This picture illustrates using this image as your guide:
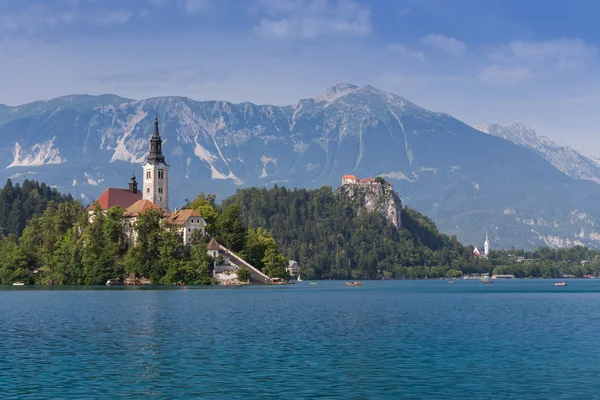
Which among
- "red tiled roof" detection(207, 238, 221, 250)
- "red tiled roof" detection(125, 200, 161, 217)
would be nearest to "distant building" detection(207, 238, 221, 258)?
"red tiled roof" detection(207, 238, 221, 250)

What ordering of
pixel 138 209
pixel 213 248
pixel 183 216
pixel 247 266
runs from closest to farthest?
pixel 213 248
pixel 247 266
pixel 183 216
pixel 138 209

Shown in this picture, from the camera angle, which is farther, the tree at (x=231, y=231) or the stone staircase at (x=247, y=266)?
the tree at (x=231, y=231)

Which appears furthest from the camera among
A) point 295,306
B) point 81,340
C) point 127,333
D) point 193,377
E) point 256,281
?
point 256,281

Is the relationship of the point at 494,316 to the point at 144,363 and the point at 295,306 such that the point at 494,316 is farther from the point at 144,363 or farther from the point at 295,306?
the point at 144,363

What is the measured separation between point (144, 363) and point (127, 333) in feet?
56.4

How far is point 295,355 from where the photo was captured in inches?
2162

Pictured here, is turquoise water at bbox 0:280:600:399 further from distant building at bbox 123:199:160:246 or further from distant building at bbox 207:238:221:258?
distant building at bbox 123:199:160:246

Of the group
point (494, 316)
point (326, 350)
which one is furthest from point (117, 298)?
point (326, 350)

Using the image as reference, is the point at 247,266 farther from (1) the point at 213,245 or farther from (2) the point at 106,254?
(2) the point at 106,254

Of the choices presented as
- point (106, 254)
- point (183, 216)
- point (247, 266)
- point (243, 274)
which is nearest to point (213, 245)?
point (243, 274)

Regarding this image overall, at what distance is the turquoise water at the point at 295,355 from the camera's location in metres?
43.2

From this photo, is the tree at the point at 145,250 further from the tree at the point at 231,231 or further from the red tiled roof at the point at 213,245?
the tree at the point at 231,231

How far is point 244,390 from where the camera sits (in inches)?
1688

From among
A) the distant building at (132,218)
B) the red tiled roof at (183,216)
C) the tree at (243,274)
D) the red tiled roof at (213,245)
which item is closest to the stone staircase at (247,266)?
the red tiled roof at (213,245)
